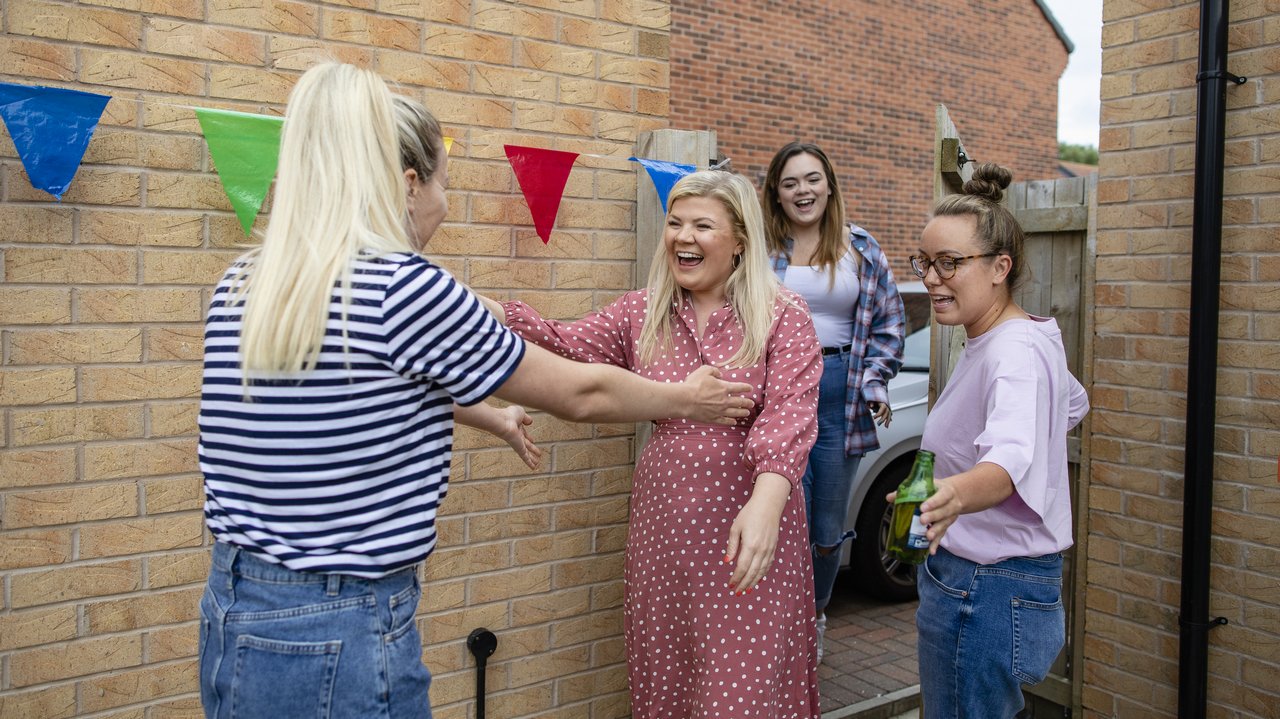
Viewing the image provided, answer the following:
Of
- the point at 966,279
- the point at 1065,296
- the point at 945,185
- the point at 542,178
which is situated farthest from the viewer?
the point at 945,185

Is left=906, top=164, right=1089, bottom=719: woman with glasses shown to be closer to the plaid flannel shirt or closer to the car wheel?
the plaid flannel shirt

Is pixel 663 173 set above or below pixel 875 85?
below

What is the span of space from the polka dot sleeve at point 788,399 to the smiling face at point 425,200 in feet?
3.20

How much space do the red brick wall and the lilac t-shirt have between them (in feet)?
34.4

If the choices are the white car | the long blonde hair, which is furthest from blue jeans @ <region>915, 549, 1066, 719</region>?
the white car

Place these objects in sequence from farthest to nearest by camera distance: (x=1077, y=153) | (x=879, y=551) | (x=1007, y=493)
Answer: (x=1077, y=153) → (x=879, y=551) → (x=1007, y=493)

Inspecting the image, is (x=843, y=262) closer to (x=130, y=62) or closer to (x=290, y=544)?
(x=130, y=62)

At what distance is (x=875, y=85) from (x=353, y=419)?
14.6 metres

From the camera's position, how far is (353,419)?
1684mm

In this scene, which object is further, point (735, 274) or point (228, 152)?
point (735, 274)

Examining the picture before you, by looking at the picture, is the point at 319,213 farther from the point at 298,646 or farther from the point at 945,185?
the point at 945,185

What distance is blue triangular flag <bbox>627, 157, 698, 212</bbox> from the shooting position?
3227 mm

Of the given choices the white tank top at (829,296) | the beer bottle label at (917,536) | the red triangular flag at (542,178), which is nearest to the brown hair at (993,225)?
the beer bottle label at (917,536)

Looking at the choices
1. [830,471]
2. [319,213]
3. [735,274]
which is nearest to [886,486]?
[830,471]
